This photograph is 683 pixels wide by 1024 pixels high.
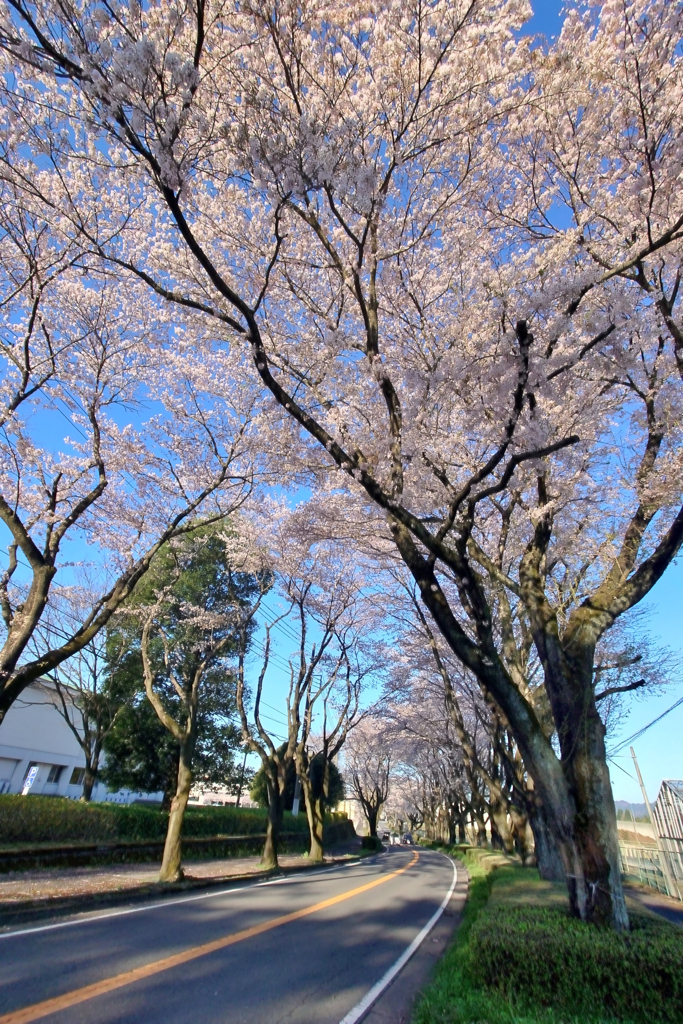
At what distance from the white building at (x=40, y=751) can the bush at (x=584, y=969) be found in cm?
2452

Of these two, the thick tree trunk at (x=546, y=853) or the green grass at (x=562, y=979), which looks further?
the thick tree trunk at (x=546, y=853)

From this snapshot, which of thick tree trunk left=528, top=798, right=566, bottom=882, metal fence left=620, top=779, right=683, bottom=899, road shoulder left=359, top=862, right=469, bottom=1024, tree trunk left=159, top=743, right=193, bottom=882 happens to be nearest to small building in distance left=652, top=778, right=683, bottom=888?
metal fence left=620, top=779, right=683, bottom=899

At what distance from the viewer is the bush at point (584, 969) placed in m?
3.98

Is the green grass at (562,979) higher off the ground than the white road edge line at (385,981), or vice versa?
the green grass at (562,979)

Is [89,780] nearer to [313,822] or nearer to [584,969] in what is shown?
[313,822]

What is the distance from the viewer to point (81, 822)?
47.3 feet

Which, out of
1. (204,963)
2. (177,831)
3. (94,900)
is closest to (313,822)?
Answer: (177,831)

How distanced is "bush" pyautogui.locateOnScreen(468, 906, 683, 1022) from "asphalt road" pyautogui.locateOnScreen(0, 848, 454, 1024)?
1.44 m

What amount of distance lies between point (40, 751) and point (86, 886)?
71.9ft

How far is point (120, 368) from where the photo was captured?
9766mm

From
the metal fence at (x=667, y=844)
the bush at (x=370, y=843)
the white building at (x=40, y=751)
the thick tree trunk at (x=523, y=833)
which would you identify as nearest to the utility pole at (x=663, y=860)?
the metal fence at (x=667, y=844)

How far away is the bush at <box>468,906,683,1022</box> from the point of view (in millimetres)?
3980

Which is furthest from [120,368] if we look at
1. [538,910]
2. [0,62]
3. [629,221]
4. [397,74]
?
[538,910]

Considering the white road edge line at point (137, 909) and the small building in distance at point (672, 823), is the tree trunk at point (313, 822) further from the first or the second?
the small building in distance at point (672, 823)
